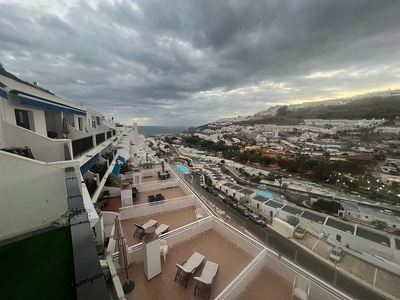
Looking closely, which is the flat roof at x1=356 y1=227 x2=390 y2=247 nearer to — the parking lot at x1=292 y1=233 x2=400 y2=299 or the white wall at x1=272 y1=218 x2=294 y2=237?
the parking lot at x1=292 y1=233 x2=400 y2=299

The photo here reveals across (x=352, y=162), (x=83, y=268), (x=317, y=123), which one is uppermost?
(x=317, y=123)

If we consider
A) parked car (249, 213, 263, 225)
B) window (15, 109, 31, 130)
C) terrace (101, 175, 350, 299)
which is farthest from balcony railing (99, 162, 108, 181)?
parked car (249, 213, 263, 225)

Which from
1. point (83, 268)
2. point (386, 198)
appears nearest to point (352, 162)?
point (386, 198)

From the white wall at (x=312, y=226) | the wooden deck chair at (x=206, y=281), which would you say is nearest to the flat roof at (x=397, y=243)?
the white wall at (x=312, y=226)

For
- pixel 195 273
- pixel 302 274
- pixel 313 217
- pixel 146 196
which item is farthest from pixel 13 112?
pixel 313 217

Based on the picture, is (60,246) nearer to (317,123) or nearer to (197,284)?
(197,284)
